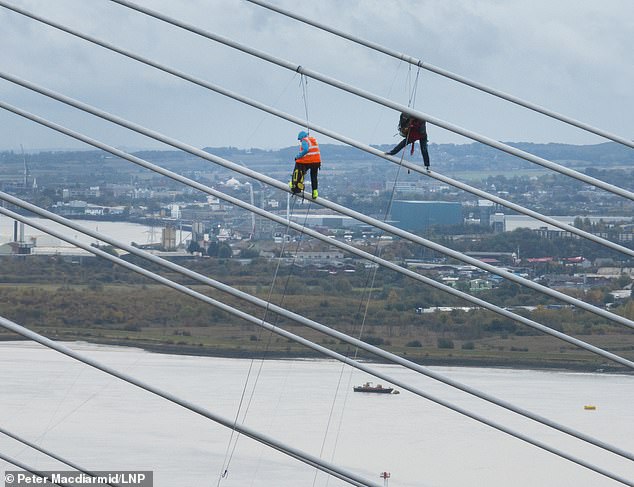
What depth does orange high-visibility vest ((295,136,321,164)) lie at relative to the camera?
10.9 metres

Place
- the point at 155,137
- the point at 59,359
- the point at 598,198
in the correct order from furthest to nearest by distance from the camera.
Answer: the point at 598,198
the point at 59,359
the point at 155,137

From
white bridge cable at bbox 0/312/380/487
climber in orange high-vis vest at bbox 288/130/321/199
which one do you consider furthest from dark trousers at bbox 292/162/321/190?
white bridge cable at bbox 0/312/380/487

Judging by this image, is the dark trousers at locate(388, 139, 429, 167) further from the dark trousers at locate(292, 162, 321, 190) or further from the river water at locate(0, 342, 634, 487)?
the river water at locate(0, 342, 634, 487)

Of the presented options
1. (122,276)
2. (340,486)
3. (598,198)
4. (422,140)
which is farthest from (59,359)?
(422,140)

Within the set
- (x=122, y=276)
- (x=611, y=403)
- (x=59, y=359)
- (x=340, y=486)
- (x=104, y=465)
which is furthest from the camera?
(x=122, y=276)

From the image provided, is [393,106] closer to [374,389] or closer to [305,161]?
[305,161]

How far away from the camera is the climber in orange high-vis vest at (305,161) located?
10.8m

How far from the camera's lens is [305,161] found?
35.7 ft

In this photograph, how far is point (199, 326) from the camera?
4034 centimetres

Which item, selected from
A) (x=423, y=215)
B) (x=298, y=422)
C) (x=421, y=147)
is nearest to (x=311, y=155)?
(x=421, y=147)

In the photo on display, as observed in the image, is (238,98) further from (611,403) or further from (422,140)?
(611,403)

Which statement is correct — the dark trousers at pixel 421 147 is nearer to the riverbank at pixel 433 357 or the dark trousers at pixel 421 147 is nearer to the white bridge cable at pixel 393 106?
the white bridge cable at pixel 393 106

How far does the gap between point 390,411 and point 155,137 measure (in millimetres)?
23275

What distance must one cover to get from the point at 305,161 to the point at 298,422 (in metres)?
18.5
